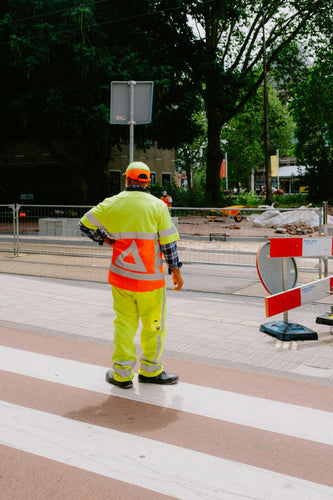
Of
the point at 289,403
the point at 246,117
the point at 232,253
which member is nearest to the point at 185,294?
the point at 232,253

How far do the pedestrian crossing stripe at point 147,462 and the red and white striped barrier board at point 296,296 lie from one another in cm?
271

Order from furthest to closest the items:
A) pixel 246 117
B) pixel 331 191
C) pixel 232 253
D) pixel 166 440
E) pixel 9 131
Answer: pixel 246 117 < pixel 331 191 < pixel 9 131 < pixel 232 253 < pixel 166 440

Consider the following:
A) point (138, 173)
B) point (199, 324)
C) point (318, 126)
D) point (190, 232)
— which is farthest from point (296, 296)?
point (318, 126)

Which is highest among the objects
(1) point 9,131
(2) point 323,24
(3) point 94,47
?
(2) point 323,24

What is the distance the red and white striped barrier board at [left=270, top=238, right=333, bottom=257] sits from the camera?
636 cm

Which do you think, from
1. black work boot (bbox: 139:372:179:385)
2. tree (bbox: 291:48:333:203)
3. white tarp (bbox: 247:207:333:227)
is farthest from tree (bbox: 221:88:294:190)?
black work boot (bbox: 139:372:179:385)

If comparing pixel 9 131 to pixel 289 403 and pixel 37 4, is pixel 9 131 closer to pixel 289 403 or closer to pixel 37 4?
pixel 37 4

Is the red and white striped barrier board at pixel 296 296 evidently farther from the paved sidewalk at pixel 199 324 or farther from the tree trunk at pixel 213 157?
the tree trunk at pixel 213 157

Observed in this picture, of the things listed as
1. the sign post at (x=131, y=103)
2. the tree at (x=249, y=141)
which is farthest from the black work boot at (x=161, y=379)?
the tree at (x=249, y=141)

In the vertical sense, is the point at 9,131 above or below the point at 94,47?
below

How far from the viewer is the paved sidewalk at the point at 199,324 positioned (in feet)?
17.7

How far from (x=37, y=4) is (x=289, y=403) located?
70.0 ft

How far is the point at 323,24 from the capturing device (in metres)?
30.7

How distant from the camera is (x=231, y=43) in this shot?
107 ft
